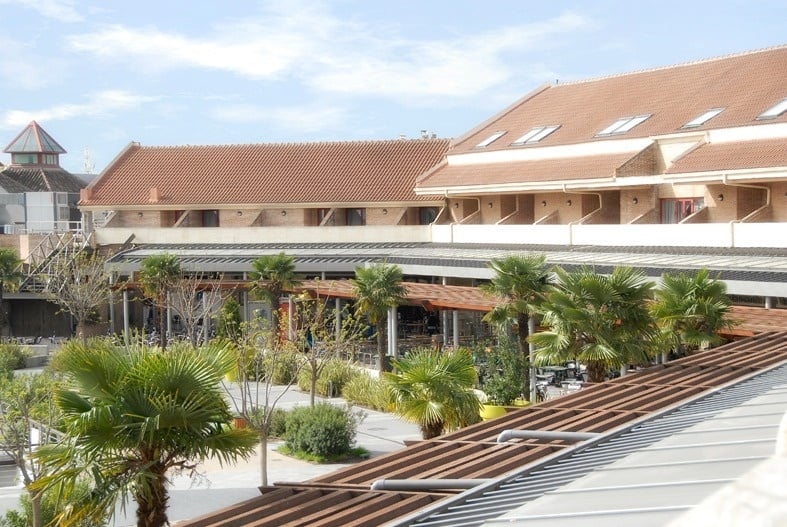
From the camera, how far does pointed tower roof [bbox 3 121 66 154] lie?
274 ft

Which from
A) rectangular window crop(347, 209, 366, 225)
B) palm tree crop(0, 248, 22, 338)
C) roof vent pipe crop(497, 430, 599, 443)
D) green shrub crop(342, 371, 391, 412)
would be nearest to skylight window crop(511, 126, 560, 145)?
rectangular window crop(347, 209, 366, 225)

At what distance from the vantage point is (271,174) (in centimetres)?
5297

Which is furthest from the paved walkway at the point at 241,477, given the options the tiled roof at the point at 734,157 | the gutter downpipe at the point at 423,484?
the tiled roof at the point at 734,157

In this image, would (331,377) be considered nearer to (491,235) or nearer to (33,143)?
(491,235)

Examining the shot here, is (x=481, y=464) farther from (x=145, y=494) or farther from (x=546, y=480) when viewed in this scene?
(x=145, y=494)

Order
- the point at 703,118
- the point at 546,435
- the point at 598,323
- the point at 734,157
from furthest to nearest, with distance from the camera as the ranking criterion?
the point at 703,118 → the point at 734,157 → the point at 598,323 → the point at 546,435

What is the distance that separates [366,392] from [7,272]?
75.9ft

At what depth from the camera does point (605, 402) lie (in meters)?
14.8

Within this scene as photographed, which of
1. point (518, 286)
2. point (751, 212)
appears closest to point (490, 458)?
point (518, 286)

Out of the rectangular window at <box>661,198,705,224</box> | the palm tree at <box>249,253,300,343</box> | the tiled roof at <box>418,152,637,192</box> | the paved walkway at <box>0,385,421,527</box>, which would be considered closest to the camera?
the paved walkway at <box>0,385,421,527</box>

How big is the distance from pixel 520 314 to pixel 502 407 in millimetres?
2244

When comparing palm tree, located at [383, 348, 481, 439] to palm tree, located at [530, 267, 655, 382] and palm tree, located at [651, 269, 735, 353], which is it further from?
palm tree, located at [651, 269, 735, 353]

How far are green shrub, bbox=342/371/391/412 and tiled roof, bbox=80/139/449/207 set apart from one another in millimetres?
17062

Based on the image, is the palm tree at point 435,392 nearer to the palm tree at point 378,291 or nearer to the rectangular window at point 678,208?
the palm tree at point 378,291
